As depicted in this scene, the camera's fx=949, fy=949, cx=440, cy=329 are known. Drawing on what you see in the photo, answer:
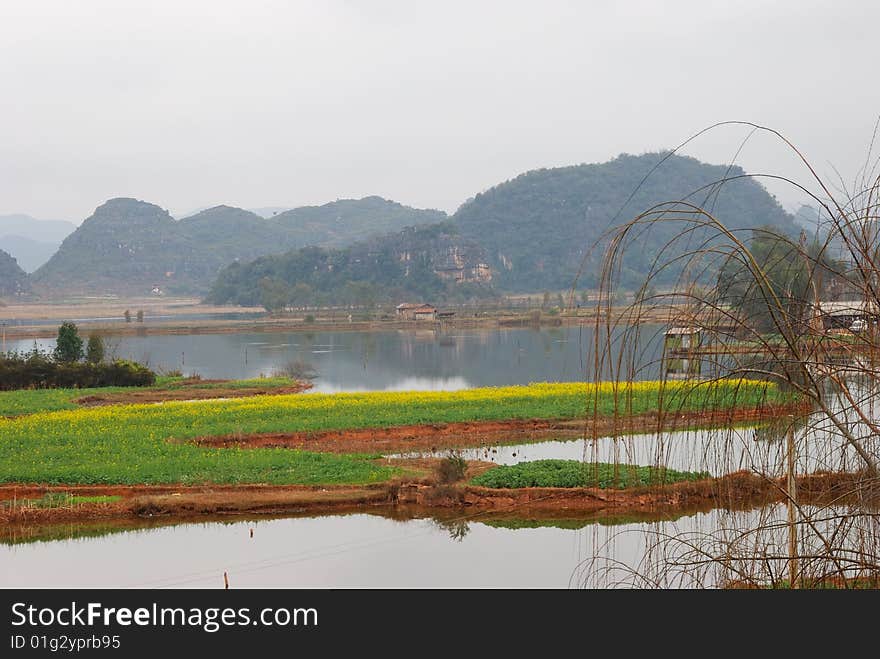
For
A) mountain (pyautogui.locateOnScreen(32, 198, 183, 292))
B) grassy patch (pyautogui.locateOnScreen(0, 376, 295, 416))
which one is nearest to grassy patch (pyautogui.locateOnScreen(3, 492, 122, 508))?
grassy patch (pyautogui.locateOnScreen(0, 376, 295, 416))

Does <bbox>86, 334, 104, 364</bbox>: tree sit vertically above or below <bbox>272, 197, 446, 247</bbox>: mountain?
below

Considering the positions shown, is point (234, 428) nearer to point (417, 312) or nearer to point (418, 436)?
point (418, 436)

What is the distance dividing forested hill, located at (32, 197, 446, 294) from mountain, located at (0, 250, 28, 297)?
503cm

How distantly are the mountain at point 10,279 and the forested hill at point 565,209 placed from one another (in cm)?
5576

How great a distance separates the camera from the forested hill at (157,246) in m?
132

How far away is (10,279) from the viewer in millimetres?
112688

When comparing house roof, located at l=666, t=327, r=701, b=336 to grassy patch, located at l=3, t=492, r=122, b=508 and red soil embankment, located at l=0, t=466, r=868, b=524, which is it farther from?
grassy patch, located at l=3, t=492, r=122, b=508

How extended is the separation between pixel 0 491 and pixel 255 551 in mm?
4441

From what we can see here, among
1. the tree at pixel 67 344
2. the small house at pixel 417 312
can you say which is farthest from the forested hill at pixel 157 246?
the tree at pixel 67 344

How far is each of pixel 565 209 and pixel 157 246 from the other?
64.9 meters

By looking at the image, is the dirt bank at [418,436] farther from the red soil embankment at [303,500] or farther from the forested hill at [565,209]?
the forested hill at [565,209]

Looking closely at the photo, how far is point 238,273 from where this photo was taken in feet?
354

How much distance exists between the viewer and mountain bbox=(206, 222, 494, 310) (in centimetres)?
9881
